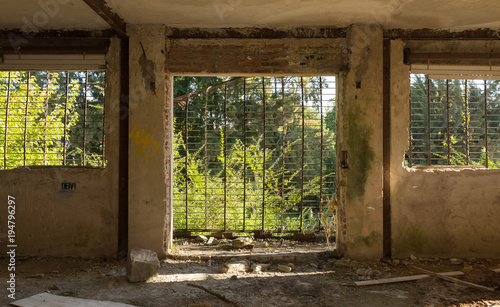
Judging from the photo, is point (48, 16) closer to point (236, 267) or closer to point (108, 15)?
point (108, 15)

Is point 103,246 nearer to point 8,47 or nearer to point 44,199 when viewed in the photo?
point 44,199

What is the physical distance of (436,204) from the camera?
4984mm

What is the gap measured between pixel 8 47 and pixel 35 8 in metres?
1.00

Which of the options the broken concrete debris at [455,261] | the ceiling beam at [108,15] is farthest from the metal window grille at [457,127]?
the ceiling beam at [108,15]

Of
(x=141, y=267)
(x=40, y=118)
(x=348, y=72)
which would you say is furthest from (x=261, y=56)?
(x=40, y=118)

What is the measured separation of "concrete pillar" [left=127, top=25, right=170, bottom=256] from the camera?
4855 millimetres

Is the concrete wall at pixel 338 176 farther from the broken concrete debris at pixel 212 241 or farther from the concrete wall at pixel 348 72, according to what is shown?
the broken concrete debris at pixel 212 241

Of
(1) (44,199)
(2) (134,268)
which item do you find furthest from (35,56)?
(2) (134,268)

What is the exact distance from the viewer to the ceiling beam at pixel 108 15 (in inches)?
155

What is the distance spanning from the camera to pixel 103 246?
5000mm

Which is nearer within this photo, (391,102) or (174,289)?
(174,289)

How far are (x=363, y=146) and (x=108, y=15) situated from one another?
364cm

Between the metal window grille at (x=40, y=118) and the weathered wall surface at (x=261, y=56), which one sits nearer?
the weathered wall surface at (x=261, y=56)

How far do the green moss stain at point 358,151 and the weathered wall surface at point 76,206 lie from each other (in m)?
3.25
